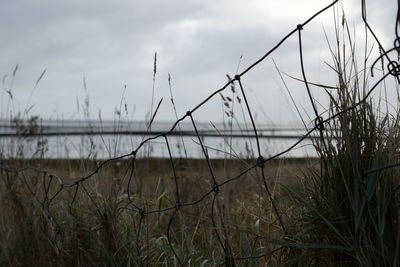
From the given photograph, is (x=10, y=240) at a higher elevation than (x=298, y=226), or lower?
lower

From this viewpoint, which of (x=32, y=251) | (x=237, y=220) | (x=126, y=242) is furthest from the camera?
(x=32, y=251)

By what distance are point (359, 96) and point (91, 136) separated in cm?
182

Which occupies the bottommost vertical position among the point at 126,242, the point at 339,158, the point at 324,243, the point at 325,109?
the point at 126,242

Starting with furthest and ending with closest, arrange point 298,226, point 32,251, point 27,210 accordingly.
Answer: point 27,210 → point 32,251 → point 298,226

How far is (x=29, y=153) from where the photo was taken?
343cm

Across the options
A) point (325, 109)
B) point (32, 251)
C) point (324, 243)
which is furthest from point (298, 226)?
point (32, 251)

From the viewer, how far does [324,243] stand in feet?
4.17

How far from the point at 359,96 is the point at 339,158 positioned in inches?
6.9

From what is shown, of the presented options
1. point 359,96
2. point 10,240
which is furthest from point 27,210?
point 359,96

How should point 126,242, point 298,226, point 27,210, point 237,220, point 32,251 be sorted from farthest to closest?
point 27,210
point 32,251
point 237,220
point 126,242
point 298,226

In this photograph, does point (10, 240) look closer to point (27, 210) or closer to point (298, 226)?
point (27, 210)

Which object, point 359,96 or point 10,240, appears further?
point 10,240

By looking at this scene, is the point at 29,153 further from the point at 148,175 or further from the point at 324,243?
the point at 324,243

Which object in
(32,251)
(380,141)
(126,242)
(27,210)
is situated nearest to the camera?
(380,141)
